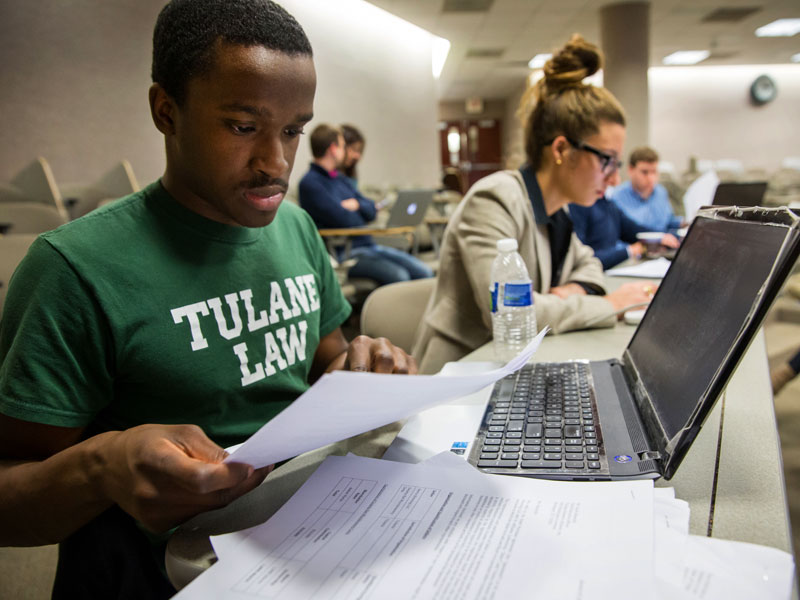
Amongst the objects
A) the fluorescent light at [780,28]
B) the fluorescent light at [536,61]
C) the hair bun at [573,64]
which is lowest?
the hair bun at [573,64]

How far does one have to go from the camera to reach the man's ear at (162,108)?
2.51 ft

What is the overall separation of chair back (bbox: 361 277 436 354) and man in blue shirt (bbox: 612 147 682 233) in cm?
243

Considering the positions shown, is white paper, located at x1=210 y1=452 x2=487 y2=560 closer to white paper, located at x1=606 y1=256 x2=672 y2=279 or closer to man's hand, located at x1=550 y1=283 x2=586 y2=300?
man's hand, located at x1=550 y1=283 x2=586 y2=300

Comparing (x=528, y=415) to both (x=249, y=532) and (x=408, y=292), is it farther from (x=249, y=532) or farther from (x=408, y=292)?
(x=408, y=292)

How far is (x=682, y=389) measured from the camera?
627 millimetres

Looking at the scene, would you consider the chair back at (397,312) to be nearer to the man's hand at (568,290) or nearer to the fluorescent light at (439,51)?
the man's hand at (568,290)

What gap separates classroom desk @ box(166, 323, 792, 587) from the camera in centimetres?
49

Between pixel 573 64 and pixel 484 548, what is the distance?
4.76 feet

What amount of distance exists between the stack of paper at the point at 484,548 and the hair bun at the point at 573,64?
4.32ft

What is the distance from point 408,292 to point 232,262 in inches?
29.5

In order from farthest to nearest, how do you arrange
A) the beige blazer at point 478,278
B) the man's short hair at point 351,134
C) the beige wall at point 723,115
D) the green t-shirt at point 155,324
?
the beige wall at point 723,115
the man's short hair at point 351,134
the beige blazer at point 478,278
the green t-shirt at point 155,324

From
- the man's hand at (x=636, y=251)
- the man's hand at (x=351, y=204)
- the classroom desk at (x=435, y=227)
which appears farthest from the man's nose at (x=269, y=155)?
the classroom desk at (x=435, y=227)

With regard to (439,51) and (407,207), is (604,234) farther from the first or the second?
(439,51)

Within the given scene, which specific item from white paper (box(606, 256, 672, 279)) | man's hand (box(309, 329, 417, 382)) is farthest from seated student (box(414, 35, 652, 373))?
man's hand (box(309, 329, 417, 382))
